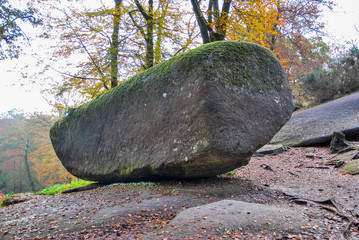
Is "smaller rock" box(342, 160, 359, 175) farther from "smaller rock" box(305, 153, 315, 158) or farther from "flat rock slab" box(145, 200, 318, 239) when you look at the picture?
"flat rock slab" box(145, 200, 318, 239)

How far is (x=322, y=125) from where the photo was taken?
9.09 metres

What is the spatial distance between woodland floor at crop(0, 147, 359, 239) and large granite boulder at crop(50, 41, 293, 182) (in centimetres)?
56

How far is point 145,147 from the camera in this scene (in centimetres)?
518

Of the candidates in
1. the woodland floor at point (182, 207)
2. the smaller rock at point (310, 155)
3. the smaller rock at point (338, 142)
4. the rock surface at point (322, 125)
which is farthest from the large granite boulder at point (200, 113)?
the rock surface at point (322, 125)

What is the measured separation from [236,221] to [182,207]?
42.7 inches

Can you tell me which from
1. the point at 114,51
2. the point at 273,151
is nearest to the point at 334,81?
the point at 273,151

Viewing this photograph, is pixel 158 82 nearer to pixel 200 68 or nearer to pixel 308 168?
pixel 200 68

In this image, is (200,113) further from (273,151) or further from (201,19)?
(273,151)

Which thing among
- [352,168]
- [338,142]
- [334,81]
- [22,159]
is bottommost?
[352,168]

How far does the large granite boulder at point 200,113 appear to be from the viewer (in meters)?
4.26

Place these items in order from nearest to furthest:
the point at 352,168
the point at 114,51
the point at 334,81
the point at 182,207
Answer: the point at 182,207, the point at 352,168, the point at 114,51, the point at 334,81

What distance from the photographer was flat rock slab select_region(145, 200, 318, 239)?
2.73 m

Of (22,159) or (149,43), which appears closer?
(149,43)

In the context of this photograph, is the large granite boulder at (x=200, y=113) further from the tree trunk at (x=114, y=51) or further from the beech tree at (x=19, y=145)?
the beech tree at (x=19, y=145)
